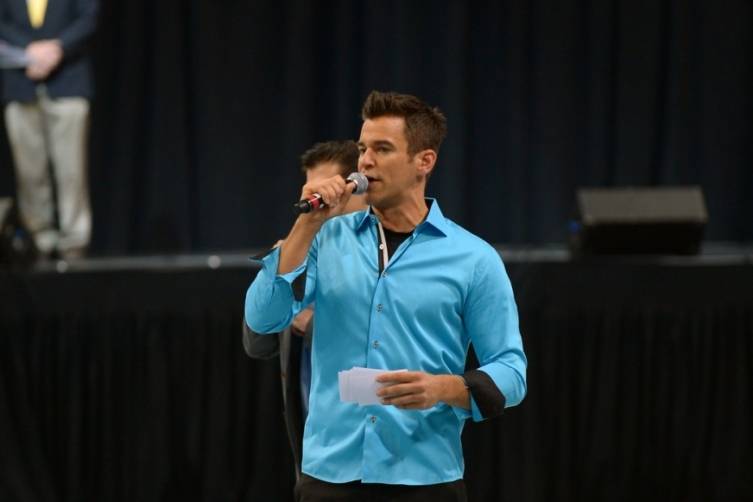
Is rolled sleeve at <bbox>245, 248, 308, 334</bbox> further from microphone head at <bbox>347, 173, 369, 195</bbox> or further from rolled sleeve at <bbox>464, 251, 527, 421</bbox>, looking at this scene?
rolled sleeve at <bbox>464, 251, 527, 421</bbox>

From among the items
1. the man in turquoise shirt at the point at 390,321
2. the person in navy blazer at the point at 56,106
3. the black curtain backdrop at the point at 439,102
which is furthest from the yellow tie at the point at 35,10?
the man in turquoise shirt at the point at 390,321

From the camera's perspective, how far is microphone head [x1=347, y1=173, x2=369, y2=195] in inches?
93.7

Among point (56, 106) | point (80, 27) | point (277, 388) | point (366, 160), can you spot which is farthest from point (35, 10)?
point (366, 160)

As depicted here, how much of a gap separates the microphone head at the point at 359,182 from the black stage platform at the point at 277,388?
207 centimetres

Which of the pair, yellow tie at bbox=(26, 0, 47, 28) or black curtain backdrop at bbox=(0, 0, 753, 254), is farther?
black curtain backdrop at bbox=(0, 0, 753, 254)

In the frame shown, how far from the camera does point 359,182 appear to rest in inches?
94.3

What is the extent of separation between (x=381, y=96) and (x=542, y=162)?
14.5ft

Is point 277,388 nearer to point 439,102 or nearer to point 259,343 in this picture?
point 259,343

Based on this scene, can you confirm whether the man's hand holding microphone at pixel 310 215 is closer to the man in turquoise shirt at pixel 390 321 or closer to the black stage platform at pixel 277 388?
the man in turquoise shirt at pixel 390 321

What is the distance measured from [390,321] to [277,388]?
2148 mm

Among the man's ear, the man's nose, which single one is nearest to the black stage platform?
the man's ear

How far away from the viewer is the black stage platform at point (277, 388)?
443 cm

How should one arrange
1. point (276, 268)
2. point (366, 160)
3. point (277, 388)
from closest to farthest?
1. point (276, 268)
2. point (366, 160)
3. point (277, 388)

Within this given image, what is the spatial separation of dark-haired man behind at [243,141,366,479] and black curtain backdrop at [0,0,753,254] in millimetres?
3706
